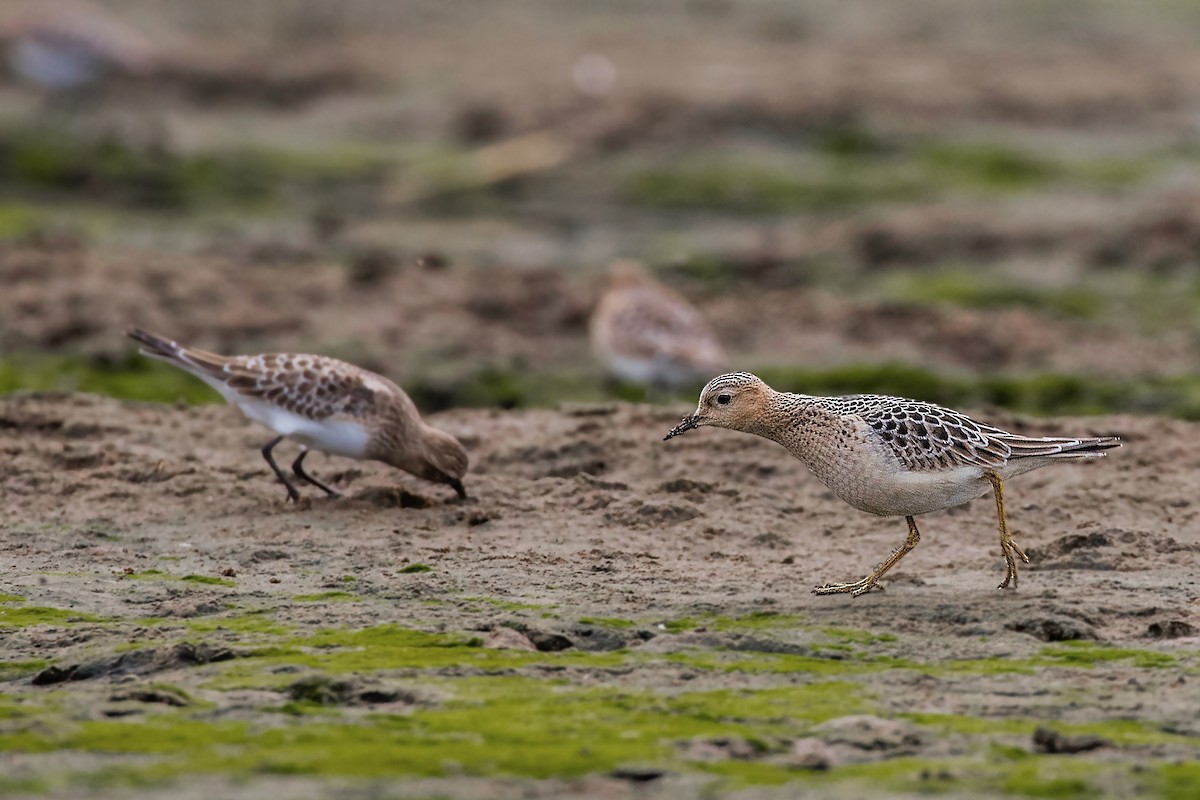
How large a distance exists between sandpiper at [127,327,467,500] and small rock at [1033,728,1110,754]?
4.32 m

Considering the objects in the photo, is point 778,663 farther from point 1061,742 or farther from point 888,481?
point 1061,742

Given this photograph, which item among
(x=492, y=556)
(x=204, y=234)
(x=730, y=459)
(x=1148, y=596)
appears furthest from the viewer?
(x=204, y=234)

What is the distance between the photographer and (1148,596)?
8.44 meters

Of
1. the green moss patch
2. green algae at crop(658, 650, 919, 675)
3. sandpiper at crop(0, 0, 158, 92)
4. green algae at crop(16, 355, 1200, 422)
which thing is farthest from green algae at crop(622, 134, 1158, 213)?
green algae at crop(658, 650, 919, 675)

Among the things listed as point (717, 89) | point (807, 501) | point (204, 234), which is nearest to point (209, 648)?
point (807, 501)

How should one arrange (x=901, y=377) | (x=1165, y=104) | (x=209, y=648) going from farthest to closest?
(x=1165, y=104)
(x=901, y=377)
(x=209, y=648)

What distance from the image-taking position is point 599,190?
67.9ft

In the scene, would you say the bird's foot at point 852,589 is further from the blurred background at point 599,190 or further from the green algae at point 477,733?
the blurred background at point 599,190

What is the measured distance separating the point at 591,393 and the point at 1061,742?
758 cm

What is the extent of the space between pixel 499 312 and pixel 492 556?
6596 millimetres

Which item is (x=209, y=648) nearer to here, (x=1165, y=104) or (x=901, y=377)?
(x=901, y=377)

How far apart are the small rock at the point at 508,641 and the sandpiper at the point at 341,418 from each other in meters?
2.46

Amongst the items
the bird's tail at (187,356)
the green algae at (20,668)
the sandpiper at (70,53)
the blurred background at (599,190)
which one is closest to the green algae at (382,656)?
the green algae at (20,668)

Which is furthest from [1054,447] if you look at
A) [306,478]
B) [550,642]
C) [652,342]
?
[652,342]
